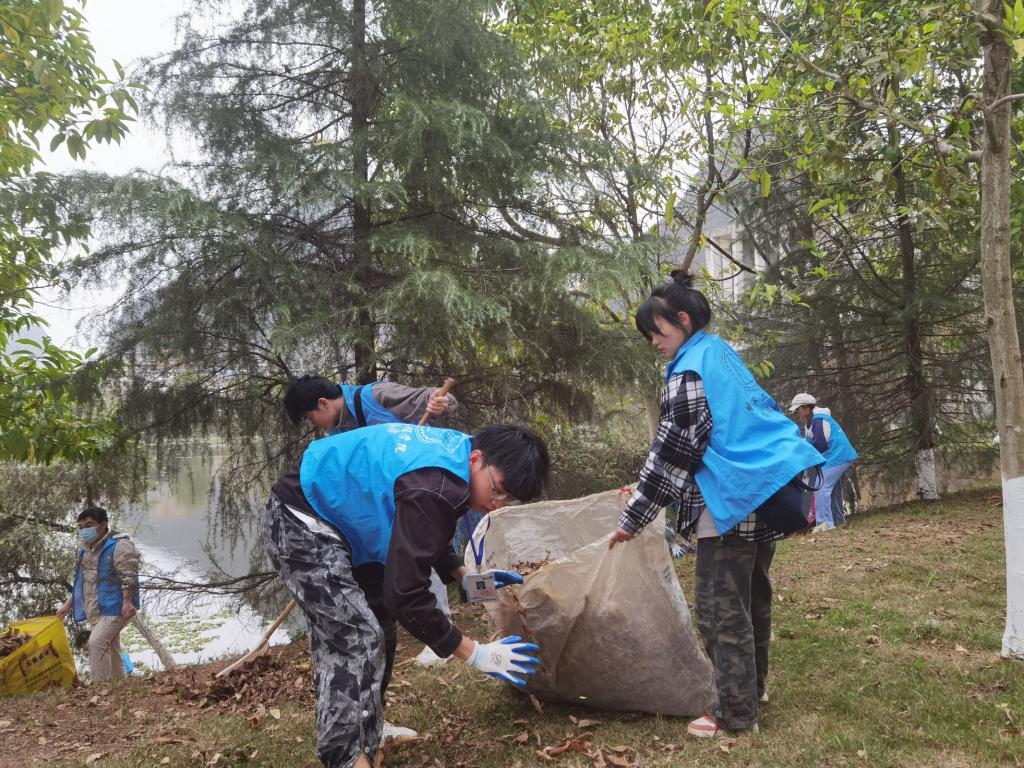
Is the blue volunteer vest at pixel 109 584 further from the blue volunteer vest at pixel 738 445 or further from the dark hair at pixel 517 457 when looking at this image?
the blue volunteer vest at pixel 738 445

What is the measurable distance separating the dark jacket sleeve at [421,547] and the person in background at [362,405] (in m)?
1.81

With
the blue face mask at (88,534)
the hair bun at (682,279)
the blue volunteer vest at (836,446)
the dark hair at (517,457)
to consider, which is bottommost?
the blue face mask at (88,534)

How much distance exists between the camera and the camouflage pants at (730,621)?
2701mm

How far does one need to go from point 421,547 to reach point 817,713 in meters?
1.89

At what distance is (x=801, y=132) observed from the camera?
4422 millimetres

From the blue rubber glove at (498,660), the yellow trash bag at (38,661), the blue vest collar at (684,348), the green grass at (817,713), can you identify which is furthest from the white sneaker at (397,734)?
the yellow trash bag at (38,661)

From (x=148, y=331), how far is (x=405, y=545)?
4.40 m

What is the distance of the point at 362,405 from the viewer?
4.14 metres

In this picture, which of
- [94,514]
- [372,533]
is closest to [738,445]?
[372,533]

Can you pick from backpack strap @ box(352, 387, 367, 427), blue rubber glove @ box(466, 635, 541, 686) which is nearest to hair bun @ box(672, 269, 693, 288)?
blue rubber glove @ box(466, 635, 541, 686)

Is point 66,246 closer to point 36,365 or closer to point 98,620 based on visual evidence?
point 36,365

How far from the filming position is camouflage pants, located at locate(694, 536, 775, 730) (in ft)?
8.86

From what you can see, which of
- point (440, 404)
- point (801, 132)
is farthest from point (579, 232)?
point (440, 404)

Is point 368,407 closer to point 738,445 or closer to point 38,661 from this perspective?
point 738,445
